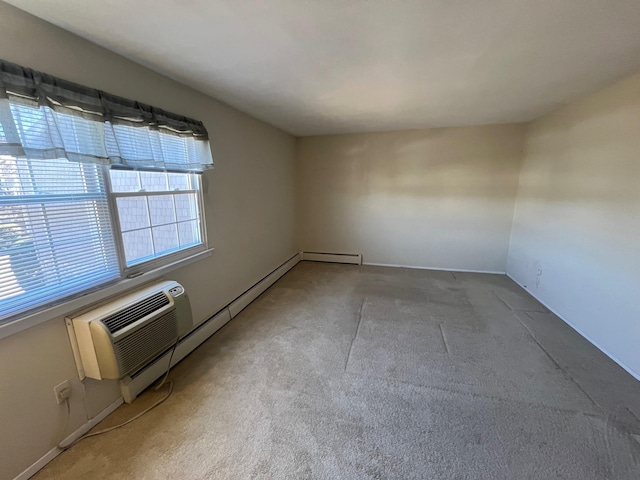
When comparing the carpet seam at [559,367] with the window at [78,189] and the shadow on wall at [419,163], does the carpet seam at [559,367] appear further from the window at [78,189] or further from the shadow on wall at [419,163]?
the window at [78,189]

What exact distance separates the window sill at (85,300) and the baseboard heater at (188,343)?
608 millimetres

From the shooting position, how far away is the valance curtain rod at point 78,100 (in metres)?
1.24

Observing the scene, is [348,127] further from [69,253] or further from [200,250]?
[69,253]

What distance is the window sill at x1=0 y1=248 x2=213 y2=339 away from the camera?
1295 millimetres

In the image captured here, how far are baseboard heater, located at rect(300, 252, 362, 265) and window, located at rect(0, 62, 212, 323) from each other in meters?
3.08

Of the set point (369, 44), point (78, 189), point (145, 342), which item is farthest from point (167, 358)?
point (369, 44)

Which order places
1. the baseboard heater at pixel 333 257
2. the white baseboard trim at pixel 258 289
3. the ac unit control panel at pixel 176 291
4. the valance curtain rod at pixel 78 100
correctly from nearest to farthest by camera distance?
the valance curtain rod at pixel 78 100
the ac unit control panel at pixel 176 291
the white baseboard trim at pixel 258 289
the baseboard heater at pixel 333 257

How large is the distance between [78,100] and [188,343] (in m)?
1.91

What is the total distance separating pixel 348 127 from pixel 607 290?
11.4 feet

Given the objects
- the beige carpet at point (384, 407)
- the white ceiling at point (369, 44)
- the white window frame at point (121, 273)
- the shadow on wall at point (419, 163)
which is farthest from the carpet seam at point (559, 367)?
the white window frame at point (121, 273)

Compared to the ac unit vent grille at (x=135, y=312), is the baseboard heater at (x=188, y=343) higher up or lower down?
lower down

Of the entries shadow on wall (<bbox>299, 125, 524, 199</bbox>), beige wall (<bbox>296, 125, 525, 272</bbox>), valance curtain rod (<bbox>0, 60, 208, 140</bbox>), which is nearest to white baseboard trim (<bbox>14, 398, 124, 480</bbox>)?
valance curtain rod (<bbox>0, 60, 208, 140</bbox>)

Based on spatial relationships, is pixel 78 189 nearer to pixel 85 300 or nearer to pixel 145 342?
pixel 85 300

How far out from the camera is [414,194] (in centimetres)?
448
